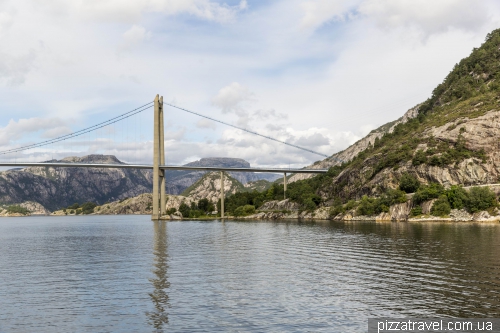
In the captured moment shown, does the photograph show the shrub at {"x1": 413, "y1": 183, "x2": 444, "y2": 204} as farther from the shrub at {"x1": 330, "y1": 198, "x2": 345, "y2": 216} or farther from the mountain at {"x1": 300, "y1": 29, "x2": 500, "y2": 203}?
the shrub at {"x1": 330, "y1": 198, "x2": 345, "y2": 216}

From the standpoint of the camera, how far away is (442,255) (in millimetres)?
44188

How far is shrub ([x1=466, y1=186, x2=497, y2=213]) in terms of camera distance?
106 m

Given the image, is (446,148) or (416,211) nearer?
(416,211)

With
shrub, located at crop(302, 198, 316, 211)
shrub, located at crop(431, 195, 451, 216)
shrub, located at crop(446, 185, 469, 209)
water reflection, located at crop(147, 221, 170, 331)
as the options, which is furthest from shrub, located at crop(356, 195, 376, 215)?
water reflection, located at crop(147, 221, 170, 331)

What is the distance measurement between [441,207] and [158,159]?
94.9 meters

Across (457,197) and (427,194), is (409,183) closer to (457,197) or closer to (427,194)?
(427,194)

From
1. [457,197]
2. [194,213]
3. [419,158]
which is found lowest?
[194,213]

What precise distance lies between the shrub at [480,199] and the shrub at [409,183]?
20.0 metres

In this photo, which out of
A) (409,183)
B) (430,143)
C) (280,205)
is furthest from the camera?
(280,205)

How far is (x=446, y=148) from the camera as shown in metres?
133

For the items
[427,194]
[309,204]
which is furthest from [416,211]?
[309,204]

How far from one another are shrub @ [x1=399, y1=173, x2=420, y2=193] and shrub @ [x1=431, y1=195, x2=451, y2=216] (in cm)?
1348

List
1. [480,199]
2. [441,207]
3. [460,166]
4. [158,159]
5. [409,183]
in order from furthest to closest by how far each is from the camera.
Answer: [158,159] → [409,183] → [460,166] → [441,207] → [480,199]

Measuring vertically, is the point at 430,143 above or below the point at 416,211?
above
